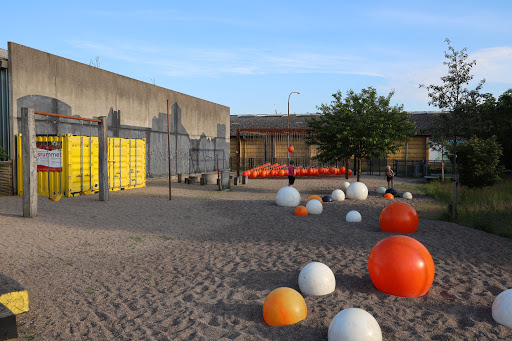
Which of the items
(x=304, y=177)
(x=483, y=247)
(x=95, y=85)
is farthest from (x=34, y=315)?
(x=304, y=177)

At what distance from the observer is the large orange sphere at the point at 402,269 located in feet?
18.6

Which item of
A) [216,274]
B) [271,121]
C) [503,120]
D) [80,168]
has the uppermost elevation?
[271,121]

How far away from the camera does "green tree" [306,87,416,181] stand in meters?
18.8

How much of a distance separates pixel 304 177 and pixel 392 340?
79.9 ft

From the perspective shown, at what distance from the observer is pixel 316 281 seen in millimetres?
5781

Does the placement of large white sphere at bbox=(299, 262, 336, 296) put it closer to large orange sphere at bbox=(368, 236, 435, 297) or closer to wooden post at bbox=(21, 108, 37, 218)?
large orange sphere at bbox=(368, 236, 435, 297)

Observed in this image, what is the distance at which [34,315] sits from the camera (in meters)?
5.23

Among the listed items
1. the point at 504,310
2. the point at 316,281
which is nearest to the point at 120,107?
the point at 316,281

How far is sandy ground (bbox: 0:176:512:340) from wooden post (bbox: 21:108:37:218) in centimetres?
36

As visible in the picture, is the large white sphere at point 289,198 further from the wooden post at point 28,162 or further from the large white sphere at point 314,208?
the wooden post at point 28,162

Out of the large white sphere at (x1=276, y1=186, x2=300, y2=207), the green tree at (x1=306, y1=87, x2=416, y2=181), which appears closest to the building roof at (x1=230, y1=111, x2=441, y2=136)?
the green tree at (x1=306, y1=87, x2=416, y2=181)

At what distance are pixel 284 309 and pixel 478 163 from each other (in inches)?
693

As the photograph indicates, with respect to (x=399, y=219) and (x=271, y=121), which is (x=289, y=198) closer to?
(x=399, y=219)

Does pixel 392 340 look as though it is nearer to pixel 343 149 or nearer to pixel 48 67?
pixel 343 149
